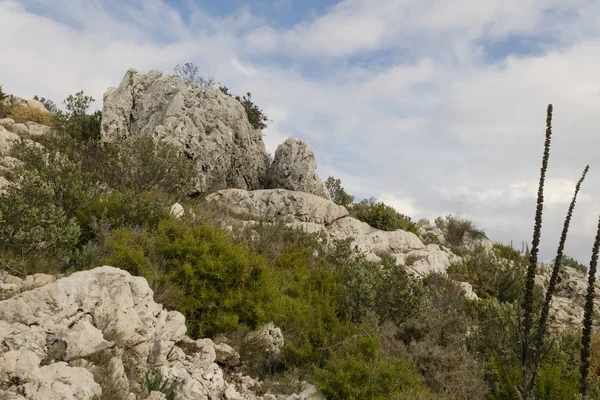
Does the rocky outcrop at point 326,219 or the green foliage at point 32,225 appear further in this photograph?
the rocky outcrop at point 326,219

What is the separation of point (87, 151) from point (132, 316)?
7.98 meters

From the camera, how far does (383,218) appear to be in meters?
18.9

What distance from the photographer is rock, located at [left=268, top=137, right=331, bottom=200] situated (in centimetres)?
1786

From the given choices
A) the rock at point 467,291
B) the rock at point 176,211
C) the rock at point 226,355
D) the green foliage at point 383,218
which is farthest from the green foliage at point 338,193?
the rock at point 226,355

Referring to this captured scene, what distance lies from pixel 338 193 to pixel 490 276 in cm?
786

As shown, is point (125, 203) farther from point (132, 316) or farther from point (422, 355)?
point (422, 355)

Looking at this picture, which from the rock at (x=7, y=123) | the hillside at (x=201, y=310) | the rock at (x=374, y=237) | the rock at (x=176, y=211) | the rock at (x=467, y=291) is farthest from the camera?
the rock at (x=7, y=123)

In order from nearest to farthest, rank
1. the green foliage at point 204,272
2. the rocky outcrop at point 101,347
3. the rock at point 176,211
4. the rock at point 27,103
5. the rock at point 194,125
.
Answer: the rocky outcrop at point 101,347 → the green foliage at point 204,272 → the rock at point 176,211 → the rock at point 194,125 → the rock at point 27,103

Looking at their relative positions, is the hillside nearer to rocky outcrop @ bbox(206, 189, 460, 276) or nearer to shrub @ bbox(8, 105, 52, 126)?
rocky outcrop @ bbox(206, 189, 460, 276)

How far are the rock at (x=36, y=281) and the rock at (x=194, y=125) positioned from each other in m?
9.07

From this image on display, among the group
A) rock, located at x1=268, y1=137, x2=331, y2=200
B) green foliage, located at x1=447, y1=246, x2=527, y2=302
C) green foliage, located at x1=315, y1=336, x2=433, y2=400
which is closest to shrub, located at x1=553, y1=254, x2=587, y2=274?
green foliage, located at x1=447, y1=246, x2=527, y2=302

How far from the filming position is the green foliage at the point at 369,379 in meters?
6.26

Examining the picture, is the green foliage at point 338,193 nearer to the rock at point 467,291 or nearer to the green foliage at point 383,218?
the green foliage at point 383,218

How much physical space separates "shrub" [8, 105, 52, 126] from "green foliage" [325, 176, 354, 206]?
1287 centimetres
